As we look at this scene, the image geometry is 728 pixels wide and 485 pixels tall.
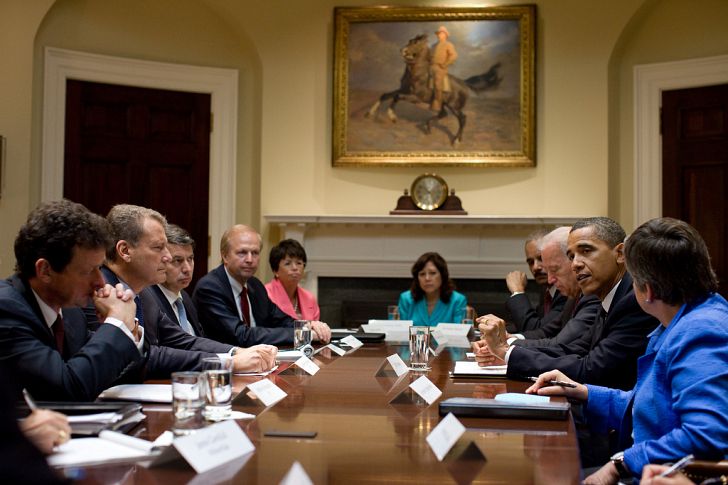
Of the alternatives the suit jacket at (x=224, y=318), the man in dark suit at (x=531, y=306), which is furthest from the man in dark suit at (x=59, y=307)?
the man in dark suit at (x=531, y=306)

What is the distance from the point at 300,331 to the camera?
3.49 meters

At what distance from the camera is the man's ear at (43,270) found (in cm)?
221

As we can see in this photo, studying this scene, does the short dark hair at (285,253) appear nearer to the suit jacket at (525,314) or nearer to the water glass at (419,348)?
the suit jacket at (525,314)

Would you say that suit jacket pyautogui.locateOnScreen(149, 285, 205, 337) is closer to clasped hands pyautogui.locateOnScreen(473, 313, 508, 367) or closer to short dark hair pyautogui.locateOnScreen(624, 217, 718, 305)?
clasped hands pyautogui.locateOnScreen(473, 313, 508, 367)

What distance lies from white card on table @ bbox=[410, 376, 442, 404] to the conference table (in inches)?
1.0

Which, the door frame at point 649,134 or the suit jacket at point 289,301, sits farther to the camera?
the door frame at point 649,134

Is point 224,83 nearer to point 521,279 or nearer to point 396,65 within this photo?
point 396,65

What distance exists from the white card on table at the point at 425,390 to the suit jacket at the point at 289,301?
303cm

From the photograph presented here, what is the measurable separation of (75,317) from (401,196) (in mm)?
5025

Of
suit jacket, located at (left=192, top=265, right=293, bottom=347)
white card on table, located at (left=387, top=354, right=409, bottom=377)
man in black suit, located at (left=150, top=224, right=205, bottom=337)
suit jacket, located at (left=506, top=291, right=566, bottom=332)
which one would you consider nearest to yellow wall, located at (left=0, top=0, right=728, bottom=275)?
suit jacket, located at (left=506, top=291, right=566, bottom=332)

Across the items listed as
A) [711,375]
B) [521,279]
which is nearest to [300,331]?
[711,375]

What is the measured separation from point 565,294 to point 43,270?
253cm

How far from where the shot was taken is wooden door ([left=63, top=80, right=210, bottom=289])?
7.04 metres

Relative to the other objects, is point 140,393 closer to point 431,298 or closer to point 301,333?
point 301,333
